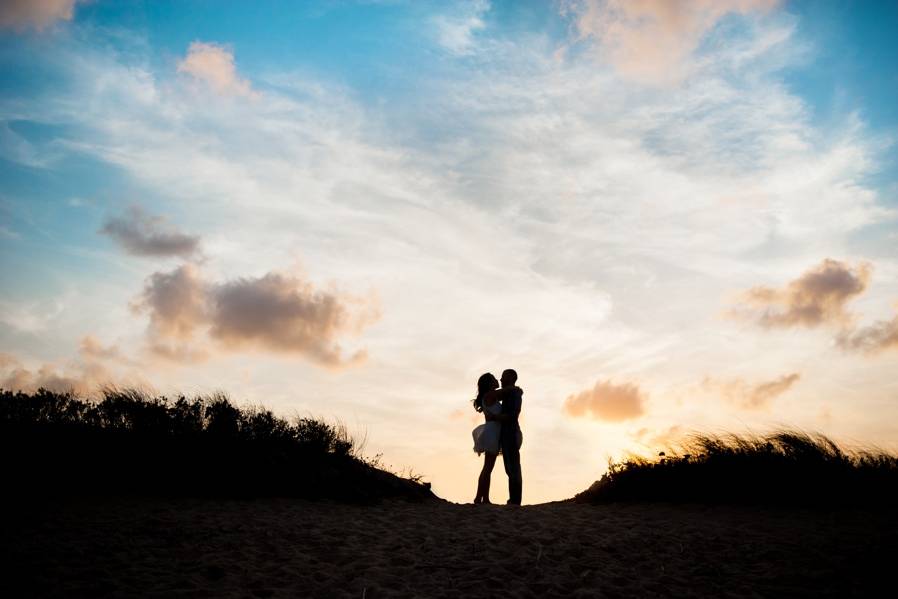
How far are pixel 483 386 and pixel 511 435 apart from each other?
3.97 ft

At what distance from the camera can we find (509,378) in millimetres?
13195

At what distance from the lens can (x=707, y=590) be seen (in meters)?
7.09

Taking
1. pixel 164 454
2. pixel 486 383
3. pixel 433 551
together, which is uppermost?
pixel 486 383

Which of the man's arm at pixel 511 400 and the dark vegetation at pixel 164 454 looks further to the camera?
the man's arm at pixel 511 400

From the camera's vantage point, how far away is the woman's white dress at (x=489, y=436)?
12961 millimetres

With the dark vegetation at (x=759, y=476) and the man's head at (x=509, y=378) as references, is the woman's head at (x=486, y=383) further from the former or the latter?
the dark vegetation at (x=759, y=476)

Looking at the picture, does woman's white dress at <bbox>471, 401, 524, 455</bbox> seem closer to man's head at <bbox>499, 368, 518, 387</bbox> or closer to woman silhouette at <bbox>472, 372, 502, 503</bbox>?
woman silhouette at <bbox>472, 372, 502, 503</bbox>

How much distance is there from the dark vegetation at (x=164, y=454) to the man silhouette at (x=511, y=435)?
2198 millimetres

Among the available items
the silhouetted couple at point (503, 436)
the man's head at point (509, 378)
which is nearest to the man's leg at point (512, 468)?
the silhouetted couple at point (503, 436)

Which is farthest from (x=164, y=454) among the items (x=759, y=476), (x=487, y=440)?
(x=759, y=476)

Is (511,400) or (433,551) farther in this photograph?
(511,400)

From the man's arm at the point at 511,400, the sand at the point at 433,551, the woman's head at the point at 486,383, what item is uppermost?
A: the woman's head at the point at 486,383

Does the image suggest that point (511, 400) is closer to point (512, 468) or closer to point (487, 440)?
point (487, 440)

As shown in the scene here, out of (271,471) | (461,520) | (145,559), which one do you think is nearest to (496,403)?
(461,520)
